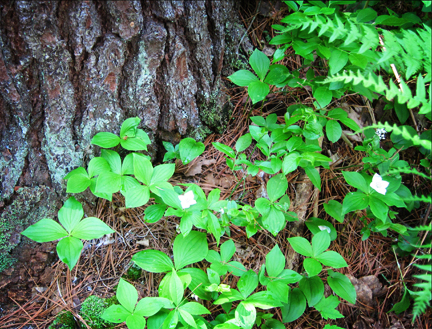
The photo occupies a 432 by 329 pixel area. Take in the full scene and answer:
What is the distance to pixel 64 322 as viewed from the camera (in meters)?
1.92

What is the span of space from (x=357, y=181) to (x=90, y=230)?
176 centimetres

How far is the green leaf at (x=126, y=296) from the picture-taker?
5.67 feet

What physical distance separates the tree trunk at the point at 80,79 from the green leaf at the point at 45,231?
267 millimetres

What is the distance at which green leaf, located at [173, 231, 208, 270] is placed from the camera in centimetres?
189

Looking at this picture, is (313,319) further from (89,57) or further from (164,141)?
(89,57)

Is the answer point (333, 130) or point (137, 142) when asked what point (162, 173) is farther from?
point (333, 130)

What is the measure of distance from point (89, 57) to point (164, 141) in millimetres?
766

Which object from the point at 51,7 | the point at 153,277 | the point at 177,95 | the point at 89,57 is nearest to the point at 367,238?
the point at 153,277

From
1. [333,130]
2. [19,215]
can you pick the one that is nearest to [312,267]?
[333,130]

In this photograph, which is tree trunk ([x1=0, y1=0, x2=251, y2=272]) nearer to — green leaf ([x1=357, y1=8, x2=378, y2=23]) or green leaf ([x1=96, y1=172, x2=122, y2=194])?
green leaf ([x1=96, y1=172, x2=122, y2=194])

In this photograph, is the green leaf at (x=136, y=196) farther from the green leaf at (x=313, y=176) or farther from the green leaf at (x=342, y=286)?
the green leaf at (x=342, y=286)

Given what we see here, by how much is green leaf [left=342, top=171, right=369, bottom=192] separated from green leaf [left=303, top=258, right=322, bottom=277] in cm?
57

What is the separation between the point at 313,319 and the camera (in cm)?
209

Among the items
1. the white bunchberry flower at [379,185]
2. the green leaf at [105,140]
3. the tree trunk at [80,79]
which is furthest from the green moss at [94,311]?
the white bunchberry flower at [379,185]
